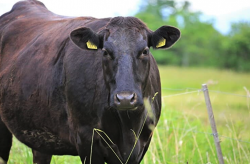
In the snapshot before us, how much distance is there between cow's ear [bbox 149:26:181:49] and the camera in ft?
14.7

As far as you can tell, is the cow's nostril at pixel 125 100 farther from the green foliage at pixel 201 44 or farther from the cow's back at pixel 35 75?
the green foliage at pixel 201 44

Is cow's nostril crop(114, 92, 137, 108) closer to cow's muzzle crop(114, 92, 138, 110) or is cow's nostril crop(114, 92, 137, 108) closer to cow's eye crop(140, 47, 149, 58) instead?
cow's muzzle crop(114, 92, 138, 110)

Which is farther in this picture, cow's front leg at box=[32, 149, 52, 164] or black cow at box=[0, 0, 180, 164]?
cow's front leg at box=[32, 149, 52, 164]

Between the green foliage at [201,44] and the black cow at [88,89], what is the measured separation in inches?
2049

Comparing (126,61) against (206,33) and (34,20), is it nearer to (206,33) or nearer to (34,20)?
(34,20)

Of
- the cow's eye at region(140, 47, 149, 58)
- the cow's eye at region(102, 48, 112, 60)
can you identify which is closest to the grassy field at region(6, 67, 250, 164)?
the cow's eye at region(140, 47, 149, 58)

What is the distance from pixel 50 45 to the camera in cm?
519

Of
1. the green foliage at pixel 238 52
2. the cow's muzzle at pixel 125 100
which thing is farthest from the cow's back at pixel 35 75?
the green foliage at pixel 238 52

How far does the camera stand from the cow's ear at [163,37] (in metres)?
4.48

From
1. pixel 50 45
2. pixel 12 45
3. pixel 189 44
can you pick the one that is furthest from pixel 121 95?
pixel 189 44

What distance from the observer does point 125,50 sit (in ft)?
13.4

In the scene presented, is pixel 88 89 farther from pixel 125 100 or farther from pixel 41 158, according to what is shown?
pixel 41 158

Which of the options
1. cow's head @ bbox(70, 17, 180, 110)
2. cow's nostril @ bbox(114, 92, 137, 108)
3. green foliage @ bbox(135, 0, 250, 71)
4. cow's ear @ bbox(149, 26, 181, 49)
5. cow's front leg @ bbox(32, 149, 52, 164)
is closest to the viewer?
cow's nostril @ bbox(114, 92, 137, 108)

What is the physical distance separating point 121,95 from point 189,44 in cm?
6573
